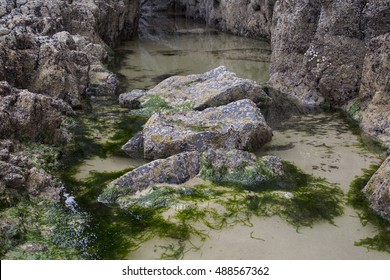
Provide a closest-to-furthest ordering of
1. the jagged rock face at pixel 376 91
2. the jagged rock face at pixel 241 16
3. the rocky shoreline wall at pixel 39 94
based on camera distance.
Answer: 1. the rocky shoreline wall at pixel 39 94
2. the jagged rock face at pixel 376 91
3. the jagged rock face at pixel 241 16

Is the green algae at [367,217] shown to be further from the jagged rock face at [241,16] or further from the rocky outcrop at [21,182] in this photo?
the jagged rock face at [241,16]

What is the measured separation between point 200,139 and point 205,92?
3.18 metres

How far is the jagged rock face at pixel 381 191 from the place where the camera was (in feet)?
20.6

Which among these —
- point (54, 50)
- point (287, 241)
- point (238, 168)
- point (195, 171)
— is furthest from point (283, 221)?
point (54, 50)

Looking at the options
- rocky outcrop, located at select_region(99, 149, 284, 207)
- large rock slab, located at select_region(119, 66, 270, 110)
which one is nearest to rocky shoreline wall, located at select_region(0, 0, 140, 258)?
rocky outcrop, located at select_region(99, 149, 284, 207)

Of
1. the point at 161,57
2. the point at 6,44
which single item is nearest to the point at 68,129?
the point at 6,44

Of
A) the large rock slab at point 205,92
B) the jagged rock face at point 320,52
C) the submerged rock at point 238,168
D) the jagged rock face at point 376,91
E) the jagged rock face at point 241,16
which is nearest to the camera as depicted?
the submerged rock at point 238,168

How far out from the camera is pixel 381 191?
6.43 metres

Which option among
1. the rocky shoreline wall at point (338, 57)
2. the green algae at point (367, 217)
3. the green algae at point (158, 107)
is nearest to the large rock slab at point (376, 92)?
the rocky shoreline wall at point (338, 57)

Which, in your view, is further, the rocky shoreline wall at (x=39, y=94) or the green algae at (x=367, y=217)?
the rocky shoreline wall at (x=39, y=94)

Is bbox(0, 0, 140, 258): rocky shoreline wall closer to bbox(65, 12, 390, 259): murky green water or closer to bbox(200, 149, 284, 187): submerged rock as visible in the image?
bbox(65, 12, 390, 259): murky green water

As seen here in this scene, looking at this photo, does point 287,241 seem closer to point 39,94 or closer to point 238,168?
point 238,168

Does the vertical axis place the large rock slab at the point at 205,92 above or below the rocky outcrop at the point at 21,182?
above

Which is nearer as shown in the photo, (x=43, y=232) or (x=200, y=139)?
(x=43, y=232)
